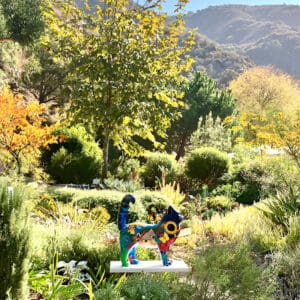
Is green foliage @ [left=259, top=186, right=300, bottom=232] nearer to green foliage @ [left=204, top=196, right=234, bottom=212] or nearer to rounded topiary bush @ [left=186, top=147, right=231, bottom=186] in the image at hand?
green foliage @ [left=204, top=196, right=234, bottom=212]

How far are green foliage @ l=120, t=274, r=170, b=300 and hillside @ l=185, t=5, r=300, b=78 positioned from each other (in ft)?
340

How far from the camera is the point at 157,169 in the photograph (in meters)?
11.1

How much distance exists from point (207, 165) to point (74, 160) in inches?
150

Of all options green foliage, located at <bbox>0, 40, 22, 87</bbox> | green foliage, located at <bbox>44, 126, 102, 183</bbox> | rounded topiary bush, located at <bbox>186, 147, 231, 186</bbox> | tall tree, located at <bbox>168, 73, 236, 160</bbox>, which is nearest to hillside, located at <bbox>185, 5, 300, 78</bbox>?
tall tree, located at <bbox>168, 73, 236, 160</bbox>

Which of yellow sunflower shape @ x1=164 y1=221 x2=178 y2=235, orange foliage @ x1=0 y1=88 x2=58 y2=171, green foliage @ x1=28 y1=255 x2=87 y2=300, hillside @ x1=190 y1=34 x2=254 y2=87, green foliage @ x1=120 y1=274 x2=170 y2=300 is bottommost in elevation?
green foliage @ x1=28 y1=255 x2=87 y2=300

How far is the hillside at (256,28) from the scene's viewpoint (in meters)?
102

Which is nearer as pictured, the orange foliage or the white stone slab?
the white stone slab

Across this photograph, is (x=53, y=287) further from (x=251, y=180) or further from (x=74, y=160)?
(x=251, y=180)

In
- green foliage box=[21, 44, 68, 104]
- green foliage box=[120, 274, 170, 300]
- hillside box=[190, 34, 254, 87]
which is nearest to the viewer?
green foliage box=[120, 274, 170, 300]

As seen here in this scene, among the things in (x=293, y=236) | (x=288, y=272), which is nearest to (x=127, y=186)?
(x=293, y=236)

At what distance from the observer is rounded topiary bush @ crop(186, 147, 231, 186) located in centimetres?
1134

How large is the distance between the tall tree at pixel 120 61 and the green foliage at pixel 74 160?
1604 millimetres

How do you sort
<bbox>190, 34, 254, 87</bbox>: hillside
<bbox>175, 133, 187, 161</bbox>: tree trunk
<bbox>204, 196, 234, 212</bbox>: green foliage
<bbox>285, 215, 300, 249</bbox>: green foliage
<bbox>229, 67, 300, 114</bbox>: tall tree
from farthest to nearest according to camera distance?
<bbox>190, 34, 254, 87</bbox>: hillside → <bbox>229, 67, 300, 114</bbox>: tall tree → <bbox>175, 133, 187, 161</bbox>: tree trunk → <bbox>204, 196, 234, 212</bbox>: green foliage → <bbox>285, 215, 300, 249</bbox>: green foliage

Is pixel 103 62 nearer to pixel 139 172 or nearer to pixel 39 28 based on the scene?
pixel 139 172
